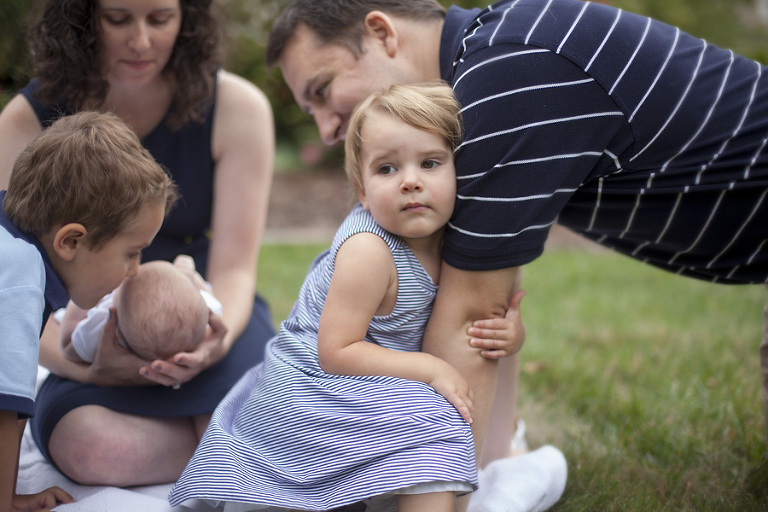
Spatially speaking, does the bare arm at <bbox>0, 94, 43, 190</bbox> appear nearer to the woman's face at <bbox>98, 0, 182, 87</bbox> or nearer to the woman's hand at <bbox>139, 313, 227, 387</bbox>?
the woman's face at <bbox>98, 0, 182, 87</bbox>

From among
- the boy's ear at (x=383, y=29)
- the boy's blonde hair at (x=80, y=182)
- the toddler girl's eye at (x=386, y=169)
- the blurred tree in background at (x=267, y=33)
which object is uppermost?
the boy's ear at (x=383, y=29)

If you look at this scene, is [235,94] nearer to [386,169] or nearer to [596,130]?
[386,169]

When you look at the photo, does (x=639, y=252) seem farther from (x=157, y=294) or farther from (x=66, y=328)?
(x=66, y=328)

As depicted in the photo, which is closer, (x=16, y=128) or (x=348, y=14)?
(x=348, y=14)

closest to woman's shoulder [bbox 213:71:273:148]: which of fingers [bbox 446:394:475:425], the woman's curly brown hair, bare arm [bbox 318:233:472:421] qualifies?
the woman's curly brown hair

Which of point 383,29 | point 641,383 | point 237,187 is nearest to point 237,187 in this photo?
point 237,187

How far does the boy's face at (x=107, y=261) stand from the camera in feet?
6.03

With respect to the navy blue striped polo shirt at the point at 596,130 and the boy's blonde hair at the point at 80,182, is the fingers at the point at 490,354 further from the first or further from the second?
the boy's blonde hair at the point at 80,182

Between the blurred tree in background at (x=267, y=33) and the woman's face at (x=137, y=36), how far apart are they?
1.20 ft

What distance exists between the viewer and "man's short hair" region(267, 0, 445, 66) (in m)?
2.14

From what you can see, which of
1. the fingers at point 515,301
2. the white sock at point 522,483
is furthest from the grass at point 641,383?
the fingers at point 515,301

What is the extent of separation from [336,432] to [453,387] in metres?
0.30

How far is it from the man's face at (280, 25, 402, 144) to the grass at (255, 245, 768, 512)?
1342 mm

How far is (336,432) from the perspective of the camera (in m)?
1.74
